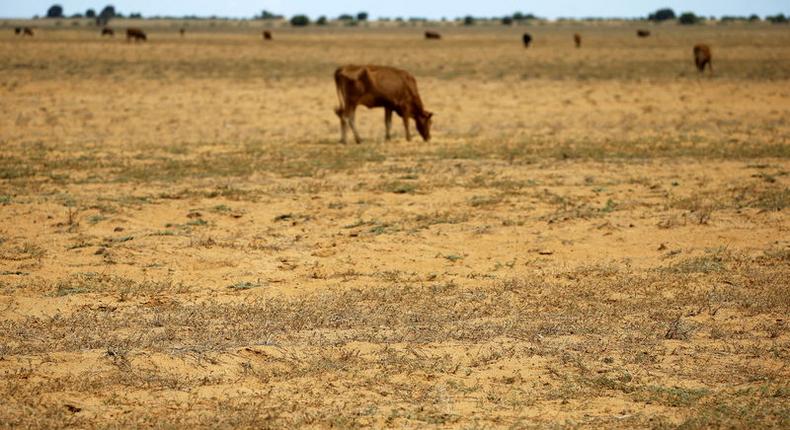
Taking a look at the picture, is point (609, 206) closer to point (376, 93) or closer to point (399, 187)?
point (399, 187)

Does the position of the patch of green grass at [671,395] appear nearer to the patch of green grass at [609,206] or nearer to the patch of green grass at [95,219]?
the patch of green grass at [609,206]

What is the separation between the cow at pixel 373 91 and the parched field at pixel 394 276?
533 mm

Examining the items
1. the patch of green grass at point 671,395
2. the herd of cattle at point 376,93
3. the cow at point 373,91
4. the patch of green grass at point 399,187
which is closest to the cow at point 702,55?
the herd of cattle at point 376,93

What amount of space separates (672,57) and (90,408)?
152ft

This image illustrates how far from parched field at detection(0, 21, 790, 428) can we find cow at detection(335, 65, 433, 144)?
533mm

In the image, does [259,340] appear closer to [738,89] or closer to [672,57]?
[738,89]

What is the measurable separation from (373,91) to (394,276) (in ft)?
31.1

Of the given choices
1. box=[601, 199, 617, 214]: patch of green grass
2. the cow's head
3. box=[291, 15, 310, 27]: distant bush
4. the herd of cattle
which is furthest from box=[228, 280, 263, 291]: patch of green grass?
box=[291, 15, 310, 27]: distant bush

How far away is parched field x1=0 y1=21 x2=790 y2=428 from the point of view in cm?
583

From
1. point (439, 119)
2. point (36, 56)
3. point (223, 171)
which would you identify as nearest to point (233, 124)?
point (439, 119)

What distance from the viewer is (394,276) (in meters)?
8.72

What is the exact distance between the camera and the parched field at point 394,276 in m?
5.83

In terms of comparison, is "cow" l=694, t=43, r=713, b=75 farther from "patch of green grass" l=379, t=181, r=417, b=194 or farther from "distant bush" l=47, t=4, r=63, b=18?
"distant bush" l=47, t=4, r=63, b=18

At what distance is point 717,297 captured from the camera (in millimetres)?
7938
